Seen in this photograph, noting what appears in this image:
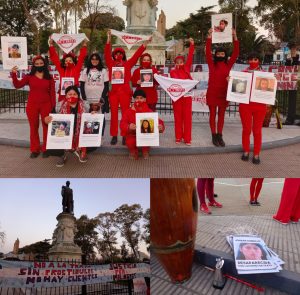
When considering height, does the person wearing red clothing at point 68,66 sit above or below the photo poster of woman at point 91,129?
above

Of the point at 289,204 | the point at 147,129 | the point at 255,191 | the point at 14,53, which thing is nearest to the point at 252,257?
the point at 289,204

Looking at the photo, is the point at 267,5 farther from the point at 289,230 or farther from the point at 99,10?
the point at 289,230

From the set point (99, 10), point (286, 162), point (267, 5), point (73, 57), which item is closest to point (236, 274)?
point (286, 162)

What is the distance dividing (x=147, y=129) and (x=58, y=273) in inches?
130

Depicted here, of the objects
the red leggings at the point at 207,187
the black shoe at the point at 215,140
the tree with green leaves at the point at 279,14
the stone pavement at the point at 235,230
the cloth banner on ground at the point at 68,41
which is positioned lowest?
the stone pavement at the point at 235,230

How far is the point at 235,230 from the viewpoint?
12.5 feet

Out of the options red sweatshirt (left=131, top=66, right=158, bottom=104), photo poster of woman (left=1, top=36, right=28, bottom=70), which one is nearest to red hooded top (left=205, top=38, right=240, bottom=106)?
red sweatshirt (left=131, top=66, right=158, bottom=104)

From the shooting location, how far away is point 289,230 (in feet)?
13.4

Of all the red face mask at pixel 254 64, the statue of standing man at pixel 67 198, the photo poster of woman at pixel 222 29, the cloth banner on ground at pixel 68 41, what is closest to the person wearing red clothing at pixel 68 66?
the cloth banner on ground at pixel 68 41

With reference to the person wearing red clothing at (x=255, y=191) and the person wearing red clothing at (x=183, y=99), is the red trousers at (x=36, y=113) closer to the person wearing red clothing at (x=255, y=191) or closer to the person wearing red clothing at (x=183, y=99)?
the person wearing red clothing at (x=183, y=99)

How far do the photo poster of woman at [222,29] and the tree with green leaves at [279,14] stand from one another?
18.4 m

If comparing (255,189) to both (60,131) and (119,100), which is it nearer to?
(60,131)

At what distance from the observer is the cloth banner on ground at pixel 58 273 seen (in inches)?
87.1

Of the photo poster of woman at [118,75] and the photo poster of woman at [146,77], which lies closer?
the photo poster of woman at [118,75]
